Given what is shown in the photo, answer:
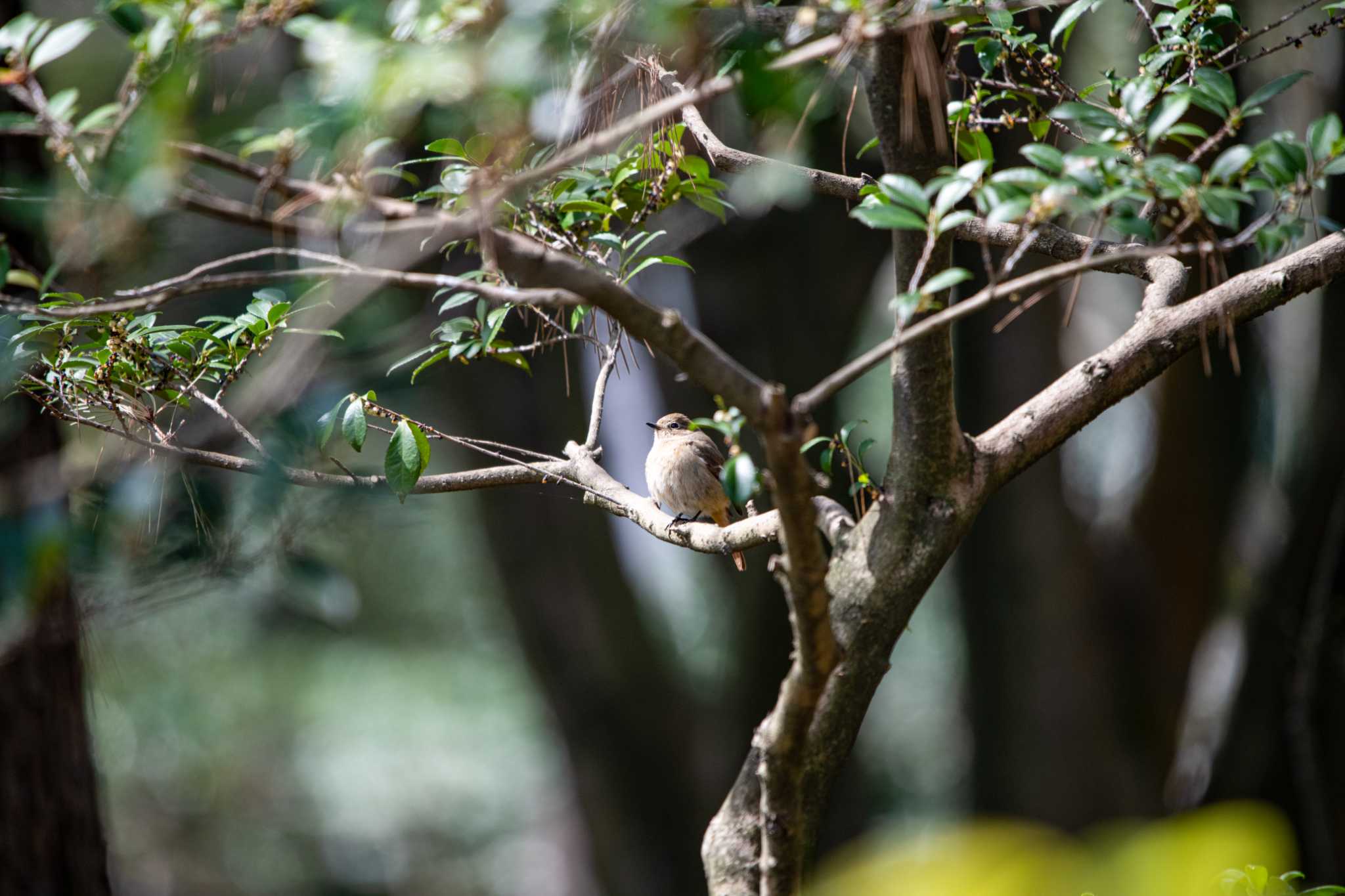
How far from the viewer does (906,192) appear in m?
1.58

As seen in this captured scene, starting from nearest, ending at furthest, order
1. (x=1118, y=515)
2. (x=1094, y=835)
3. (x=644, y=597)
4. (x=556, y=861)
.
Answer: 1. (x=1094, y=835)
2. (x=1118, y=515)
3. (x=644, y=597)
4. (x=556, y=861)

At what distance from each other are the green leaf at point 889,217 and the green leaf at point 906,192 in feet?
0.05

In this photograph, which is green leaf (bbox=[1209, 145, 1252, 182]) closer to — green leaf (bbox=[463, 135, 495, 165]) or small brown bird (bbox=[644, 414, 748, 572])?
green leaf (bbox=[463, 135, 495, 165])

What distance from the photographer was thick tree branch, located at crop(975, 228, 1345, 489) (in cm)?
208

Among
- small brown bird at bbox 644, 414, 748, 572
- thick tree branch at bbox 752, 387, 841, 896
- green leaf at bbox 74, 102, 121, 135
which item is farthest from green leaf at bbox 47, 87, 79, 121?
small brown bird at bbox 644, 414, 748, 572

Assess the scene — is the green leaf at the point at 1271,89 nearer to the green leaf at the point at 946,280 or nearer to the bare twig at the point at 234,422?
the green leaf at the point at 946,280

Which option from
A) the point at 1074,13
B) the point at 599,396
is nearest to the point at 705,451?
the point at 599,396

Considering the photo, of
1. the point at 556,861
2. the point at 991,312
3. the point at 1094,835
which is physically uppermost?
the point at 991,312

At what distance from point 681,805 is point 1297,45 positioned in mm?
6173

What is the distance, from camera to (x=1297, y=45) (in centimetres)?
219

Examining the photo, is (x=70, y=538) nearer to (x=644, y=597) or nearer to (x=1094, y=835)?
(x=1094, y=835)

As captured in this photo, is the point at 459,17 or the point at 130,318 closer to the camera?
the point at 459,17

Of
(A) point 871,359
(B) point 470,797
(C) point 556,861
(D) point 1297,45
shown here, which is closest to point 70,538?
(A) point 871,359

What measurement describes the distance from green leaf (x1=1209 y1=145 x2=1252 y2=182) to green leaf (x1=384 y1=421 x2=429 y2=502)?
4.81 ft
